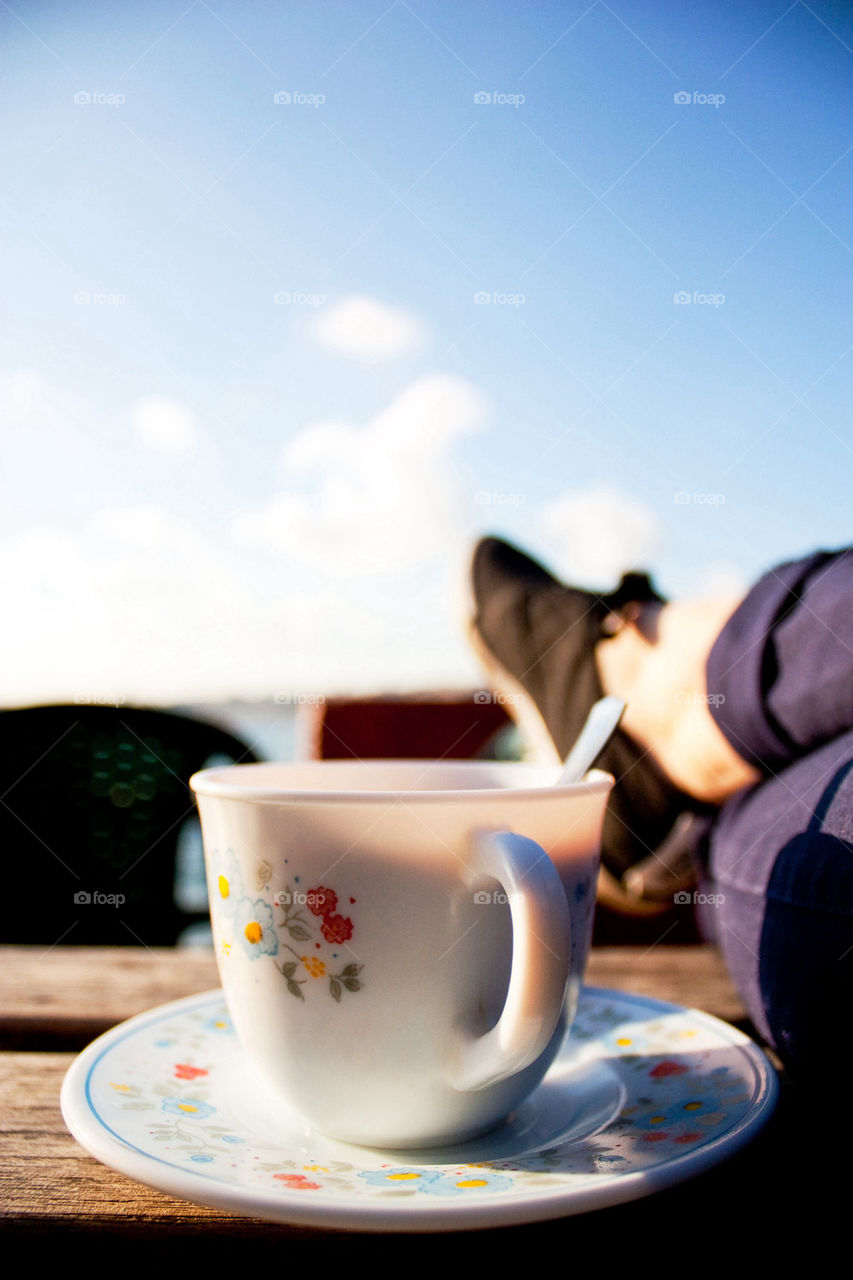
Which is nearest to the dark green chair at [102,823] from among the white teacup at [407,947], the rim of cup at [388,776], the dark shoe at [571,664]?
the dark shoe at [571,664]

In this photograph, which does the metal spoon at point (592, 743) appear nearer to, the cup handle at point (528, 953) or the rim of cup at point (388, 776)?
the rim of cup at point (388, 776)

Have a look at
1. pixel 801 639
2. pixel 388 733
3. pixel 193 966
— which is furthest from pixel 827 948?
pixel 388 733

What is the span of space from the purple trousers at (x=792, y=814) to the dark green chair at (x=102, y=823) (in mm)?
523

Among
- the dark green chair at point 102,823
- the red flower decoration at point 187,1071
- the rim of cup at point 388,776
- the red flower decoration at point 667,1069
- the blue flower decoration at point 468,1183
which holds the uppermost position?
the rim of cup at point 388,776

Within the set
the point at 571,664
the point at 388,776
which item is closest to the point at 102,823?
the point at 571,664

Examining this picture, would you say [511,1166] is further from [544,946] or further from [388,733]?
[388,733]

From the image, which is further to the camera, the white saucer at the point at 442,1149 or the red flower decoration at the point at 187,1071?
the red flower decoration at the point at 187,1071

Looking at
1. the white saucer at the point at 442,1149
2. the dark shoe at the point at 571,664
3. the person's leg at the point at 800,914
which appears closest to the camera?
the white saucer at the point at 442,1149

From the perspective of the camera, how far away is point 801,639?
1.82 feet

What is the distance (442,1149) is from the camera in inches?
12.3

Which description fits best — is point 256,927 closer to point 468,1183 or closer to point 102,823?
point 468,1183

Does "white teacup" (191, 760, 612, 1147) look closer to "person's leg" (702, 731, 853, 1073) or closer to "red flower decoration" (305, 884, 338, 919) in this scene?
"red flower decoration" (305, 884, 338, 919)

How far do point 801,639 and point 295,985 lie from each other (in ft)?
1.31

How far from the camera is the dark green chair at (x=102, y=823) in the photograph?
94cm
